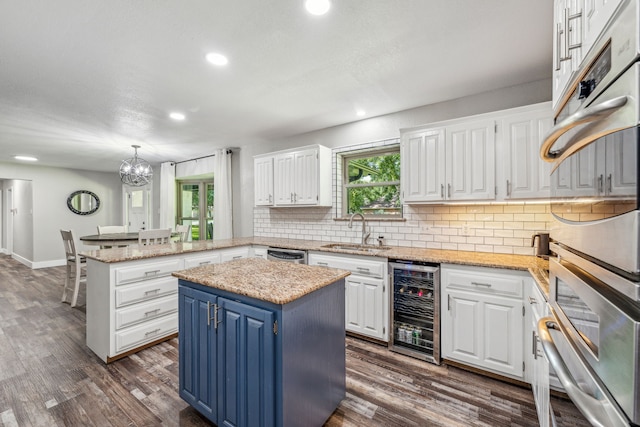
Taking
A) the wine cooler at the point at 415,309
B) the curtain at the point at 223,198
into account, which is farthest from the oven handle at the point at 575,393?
the curtain at the point at 223,198

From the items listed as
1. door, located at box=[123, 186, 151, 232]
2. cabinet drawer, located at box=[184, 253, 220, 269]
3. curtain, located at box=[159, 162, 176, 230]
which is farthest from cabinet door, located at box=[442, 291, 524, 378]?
door, located at box=[123, 186, 151, 232]

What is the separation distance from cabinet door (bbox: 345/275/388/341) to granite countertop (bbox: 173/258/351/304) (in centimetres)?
98

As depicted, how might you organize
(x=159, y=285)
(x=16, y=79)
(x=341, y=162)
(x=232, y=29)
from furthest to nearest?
(x=341, y=162) < (x=159, y=285) < (x=16, y=79) < (x=232, y=29)

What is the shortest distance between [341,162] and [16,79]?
3.37 m

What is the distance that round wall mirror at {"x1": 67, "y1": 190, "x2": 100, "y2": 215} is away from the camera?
7.11 meters

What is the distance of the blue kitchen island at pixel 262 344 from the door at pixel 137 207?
254 inches

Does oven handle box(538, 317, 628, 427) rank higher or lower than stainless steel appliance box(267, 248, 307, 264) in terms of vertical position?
higher

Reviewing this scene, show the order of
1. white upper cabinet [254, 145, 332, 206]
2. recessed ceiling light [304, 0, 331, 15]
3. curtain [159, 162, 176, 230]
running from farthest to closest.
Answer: curtain [159, 162, 176, 230], white upper cabinet [254, 145, 332, 206], recessed ceiling light [304, 0, 331, 15]

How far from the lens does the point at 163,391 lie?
2.02m

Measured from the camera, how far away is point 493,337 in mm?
2117

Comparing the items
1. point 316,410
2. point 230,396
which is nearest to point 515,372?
point 316,410

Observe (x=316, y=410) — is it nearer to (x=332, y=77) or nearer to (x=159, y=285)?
(x=159, y=285)

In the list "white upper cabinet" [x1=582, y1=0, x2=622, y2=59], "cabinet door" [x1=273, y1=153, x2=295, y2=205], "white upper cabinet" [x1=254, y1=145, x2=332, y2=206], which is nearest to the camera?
"white upper cabinet" [x1=582, y1=0, x2=622, y2=59]

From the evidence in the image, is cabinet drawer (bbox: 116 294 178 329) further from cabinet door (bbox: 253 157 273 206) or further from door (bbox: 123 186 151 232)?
door (bbox: 123 186 151 232)
